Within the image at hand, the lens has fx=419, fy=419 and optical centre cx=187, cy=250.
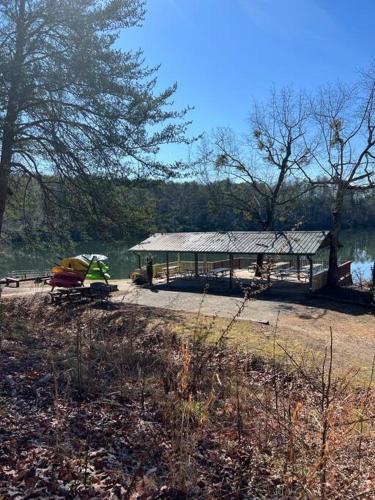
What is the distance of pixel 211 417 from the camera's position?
388cm

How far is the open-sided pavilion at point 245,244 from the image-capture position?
18500 millimetres

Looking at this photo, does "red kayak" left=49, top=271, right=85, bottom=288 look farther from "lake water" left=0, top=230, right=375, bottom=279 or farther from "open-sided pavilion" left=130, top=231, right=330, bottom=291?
"lake water" left=0, top=230, right=375, bottom=279

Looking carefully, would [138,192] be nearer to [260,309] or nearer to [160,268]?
[260,309]

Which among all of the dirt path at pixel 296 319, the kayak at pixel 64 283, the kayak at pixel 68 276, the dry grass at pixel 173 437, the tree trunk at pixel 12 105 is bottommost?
the dirt path at pixel 296 319

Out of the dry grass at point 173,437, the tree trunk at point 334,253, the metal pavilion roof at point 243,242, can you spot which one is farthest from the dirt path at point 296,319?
the tree trunk at point 334,253

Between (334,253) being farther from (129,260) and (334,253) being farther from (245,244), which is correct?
(129,260)

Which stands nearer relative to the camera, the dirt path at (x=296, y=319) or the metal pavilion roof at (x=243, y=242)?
the dirt path at (x=296, y=319)

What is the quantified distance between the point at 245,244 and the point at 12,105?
13501mm

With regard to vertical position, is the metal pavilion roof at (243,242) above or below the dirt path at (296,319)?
above

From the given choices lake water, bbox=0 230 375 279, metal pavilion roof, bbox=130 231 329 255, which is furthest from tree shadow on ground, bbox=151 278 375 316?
lake water, bbox=0 230 375 279

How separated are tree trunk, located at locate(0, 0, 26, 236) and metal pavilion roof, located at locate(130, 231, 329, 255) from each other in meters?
10.4

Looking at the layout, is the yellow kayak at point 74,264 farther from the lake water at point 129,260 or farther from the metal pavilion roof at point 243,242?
the lake water at point 129,260

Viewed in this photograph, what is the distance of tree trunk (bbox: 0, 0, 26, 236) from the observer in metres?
9.26

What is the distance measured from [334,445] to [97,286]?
1149 centimetres
